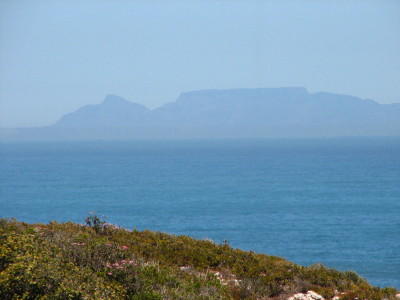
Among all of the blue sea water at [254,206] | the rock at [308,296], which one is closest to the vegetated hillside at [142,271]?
the rock at [308,296]

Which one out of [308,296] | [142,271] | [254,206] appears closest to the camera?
[142,271]

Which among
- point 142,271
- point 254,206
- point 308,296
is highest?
point 142,271

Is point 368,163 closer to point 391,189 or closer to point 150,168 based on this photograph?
point 391,189

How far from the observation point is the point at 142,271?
11.8 metres

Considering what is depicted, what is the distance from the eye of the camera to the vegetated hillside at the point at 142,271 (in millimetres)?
9148

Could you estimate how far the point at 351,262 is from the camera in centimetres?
5134

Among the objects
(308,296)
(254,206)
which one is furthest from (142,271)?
(254,206)

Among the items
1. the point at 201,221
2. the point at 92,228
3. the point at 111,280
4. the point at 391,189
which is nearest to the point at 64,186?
the point at 201,221

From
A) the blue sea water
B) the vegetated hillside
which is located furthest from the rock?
the blue sea water

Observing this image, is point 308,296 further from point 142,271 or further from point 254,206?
point 254,206

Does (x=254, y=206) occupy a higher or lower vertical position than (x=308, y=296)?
lower

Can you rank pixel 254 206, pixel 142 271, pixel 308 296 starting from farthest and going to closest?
pixel 254 206 < pixel 308 296 < pixel 142 271

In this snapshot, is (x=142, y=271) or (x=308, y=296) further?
(x=308, y=296)

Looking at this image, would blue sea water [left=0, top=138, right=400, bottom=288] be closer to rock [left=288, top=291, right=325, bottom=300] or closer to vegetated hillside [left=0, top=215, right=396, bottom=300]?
vegetated hillside [left=0, top=215, right=396, bottom=300]
